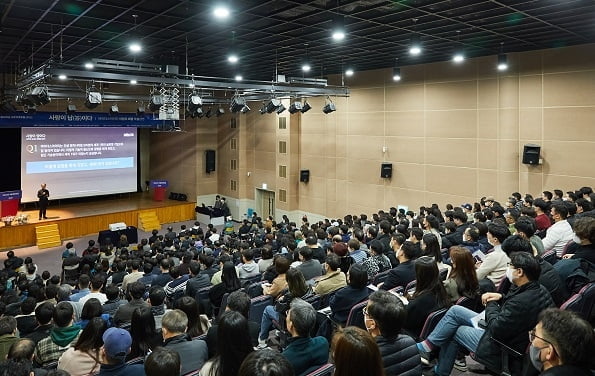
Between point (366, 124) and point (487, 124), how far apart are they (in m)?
4.28

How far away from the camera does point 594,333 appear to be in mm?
2141

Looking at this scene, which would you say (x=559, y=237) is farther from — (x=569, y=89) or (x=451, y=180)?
(x=451, y=180)

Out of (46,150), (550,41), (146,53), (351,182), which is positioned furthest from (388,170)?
(46,150)

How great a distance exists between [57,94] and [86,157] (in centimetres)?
548

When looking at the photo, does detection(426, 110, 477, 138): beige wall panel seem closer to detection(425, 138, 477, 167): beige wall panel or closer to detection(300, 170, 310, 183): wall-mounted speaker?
detection(425, 138, 477, 167): beige wall panel

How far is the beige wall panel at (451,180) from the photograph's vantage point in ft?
40.8

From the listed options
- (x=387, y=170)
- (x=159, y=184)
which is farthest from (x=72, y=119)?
(x=387, y=170)

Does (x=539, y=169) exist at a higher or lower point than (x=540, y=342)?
higher

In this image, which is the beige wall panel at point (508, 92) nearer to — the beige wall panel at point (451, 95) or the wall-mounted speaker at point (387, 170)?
the beige wall panel at point (451, 95)

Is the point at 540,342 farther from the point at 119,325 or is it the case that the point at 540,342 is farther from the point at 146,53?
the point at 146,53

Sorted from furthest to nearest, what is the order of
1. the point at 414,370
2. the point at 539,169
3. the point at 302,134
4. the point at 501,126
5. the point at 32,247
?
the point at 302,134, the point at 32,247, the point at 501,126, the point at 539,169, the point at 414,370

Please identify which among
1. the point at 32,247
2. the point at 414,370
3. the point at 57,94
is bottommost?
the point at 32,247

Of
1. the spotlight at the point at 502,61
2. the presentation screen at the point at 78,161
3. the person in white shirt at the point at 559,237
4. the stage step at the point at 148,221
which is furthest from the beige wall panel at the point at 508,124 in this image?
the presentation screen at the point at 78,161

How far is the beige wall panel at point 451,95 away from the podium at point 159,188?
1325cm
